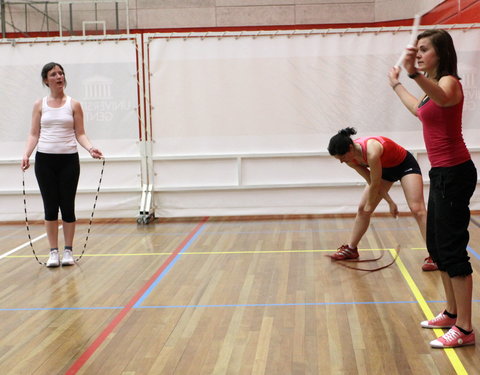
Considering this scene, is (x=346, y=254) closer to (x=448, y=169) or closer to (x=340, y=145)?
(x=340, y=145)

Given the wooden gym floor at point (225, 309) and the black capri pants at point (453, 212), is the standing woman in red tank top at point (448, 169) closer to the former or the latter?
the black capri pants at point (453, 212)

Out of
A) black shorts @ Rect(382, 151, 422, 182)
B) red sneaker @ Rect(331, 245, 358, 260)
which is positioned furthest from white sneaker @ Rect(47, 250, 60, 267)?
black shorts @ Rect(382, 151, 422, 182)

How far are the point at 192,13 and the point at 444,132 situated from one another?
404 inches

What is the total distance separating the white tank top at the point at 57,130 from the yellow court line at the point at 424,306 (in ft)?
9.14

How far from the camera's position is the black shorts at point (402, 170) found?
4.65 meters

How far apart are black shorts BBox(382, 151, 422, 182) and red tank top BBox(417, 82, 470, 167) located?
1616mm

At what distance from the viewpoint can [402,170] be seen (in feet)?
15.3

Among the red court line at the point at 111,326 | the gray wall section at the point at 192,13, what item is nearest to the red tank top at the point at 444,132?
the red court line at the point at 111,326

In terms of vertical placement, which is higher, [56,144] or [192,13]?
[192,13]

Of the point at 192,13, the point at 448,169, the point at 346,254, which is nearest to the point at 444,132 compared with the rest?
the point at 448,169

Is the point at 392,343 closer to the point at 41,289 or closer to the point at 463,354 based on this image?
the point at 463,354

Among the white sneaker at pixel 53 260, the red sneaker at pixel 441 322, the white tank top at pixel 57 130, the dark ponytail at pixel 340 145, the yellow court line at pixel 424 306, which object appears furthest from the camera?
the white sneaker at pixel 53 260

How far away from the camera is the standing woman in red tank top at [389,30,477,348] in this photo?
293 cm

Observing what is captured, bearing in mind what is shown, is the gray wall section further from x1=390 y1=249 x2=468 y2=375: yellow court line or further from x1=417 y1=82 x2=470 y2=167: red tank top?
x1=417 y1=82 x2=470 y2=167: red tank top
